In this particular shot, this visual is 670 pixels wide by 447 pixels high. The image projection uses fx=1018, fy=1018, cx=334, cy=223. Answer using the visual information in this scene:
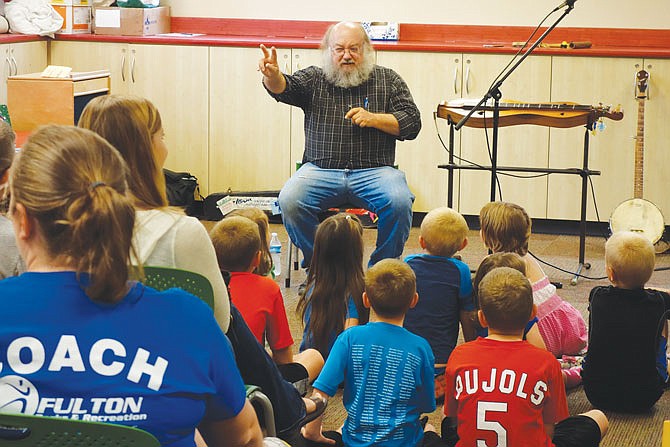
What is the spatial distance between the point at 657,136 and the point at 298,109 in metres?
2.10

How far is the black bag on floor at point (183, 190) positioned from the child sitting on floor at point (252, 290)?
3.05 m

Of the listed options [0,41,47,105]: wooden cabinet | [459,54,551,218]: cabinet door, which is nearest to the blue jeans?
[459,54,551,218]: cabinet door

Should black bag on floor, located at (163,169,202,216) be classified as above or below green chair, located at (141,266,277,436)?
below

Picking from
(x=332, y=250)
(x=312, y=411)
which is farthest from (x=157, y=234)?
(x=332, y=250)

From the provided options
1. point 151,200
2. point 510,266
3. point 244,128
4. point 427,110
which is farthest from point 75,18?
Result: point 151,200

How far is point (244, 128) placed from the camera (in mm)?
6297

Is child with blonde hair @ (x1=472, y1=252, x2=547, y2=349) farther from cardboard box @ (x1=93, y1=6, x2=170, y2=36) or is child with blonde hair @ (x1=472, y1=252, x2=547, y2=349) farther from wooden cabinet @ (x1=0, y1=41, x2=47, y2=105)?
cardboard box @ (x1=93, y1=6, x2=170, y2=36)

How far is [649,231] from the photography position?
5.34 m

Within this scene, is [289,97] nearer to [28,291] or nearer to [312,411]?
[312,411]

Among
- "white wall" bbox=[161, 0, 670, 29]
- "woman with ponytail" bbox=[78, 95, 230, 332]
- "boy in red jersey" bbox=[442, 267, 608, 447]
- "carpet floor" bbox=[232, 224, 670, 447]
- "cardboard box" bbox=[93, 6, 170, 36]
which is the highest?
"white wall" bbox=[161, 0, 670, 29]

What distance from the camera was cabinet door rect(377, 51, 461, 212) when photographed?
598 centimetres

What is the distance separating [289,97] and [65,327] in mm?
3376

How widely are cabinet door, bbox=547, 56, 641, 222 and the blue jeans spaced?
172 centimetres

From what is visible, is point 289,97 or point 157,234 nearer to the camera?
point 157,234
